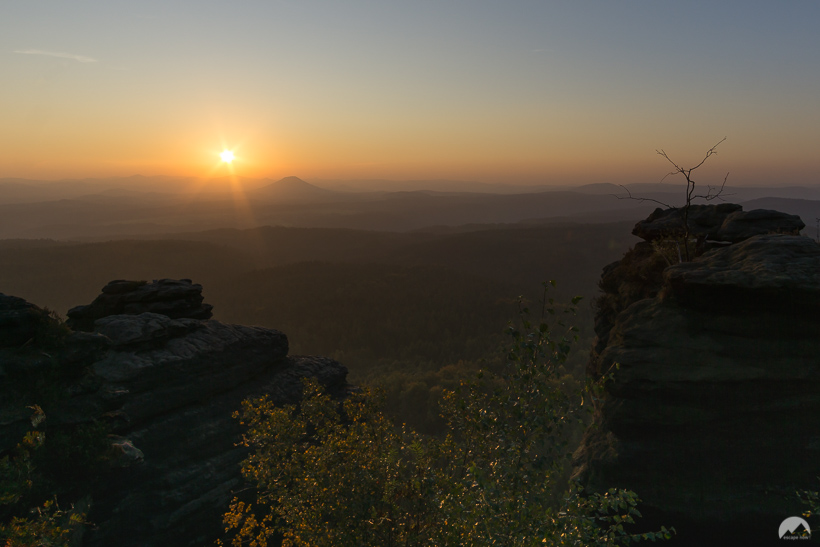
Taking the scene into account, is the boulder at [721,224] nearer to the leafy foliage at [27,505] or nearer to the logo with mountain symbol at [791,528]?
the logo with mountain symbol at [791,528]

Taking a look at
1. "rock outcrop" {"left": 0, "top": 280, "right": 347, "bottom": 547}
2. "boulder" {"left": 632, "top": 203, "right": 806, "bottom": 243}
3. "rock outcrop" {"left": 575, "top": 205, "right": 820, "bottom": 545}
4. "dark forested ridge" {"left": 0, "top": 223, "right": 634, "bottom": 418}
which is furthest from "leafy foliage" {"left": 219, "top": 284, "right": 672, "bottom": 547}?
"dark forested ridge" {"left": 0, "top": 223, "right": 634, "bottom": 418}

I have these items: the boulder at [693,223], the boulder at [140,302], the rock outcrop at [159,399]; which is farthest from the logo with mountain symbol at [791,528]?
the boulder at [140,302]

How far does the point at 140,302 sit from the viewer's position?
29797 mm

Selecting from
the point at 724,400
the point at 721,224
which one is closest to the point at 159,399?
the point at 724,400

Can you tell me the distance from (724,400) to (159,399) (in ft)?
94.8

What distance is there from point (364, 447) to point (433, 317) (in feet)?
302

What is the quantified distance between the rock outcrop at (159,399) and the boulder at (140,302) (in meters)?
0.07

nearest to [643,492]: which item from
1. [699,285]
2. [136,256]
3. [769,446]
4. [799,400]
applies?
[769,446]

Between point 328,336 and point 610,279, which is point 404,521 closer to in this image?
point 610,279

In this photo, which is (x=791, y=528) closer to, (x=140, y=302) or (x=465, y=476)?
(x=465, y=476)

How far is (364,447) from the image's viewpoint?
12.2 meters

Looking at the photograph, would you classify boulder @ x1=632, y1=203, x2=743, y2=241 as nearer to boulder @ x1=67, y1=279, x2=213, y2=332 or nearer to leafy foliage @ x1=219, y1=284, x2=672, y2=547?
leafy foliage @ x1=219, y1=284, x2=672, y2=547

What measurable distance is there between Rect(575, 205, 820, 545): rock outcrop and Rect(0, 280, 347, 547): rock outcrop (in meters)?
18.1

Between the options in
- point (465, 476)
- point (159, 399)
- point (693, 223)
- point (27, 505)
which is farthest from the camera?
point (693, 223)
